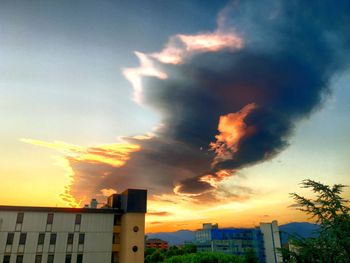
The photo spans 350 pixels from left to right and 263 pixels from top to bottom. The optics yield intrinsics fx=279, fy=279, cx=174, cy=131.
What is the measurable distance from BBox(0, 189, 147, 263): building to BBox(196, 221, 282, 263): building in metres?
112

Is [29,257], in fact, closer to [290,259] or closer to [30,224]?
[30,224]

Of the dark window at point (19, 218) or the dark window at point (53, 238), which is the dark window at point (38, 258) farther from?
the dark window at point (19, 218)

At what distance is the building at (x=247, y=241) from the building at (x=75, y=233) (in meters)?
112

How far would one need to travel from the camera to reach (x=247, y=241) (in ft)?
465

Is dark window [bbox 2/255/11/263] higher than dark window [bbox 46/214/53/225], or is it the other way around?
dark window [bbox 46/214/53/225]

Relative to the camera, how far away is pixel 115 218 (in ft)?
146

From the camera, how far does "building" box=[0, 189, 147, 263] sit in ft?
125

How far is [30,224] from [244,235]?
413 ft

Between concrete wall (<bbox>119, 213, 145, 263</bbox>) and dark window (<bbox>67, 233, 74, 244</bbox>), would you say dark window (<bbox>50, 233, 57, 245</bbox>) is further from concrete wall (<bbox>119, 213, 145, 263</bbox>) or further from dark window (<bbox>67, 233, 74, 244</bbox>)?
concrete wall (<bbox>119, 213, 145, 263</bbox>)

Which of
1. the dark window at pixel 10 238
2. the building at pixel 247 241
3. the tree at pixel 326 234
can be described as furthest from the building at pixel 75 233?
the building at pixel 247 241

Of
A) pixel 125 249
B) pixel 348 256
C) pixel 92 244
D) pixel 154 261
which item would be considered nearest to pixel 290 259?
pixel 348 256

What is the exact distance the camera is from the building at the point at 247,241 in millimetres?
138625

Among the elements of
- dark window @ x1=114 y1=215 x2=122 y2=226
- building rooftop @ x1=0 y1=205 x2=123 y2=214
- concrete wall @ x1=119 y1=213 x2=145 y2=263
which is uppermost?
building rooftop @ x1=0 y1=205 x2=123 y2=214

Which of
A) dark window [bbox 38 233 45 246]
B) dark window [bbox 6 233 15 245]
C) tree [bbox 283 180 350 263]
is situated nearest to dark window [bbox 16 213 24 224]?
dark window [bbox 6 233 15 245]
